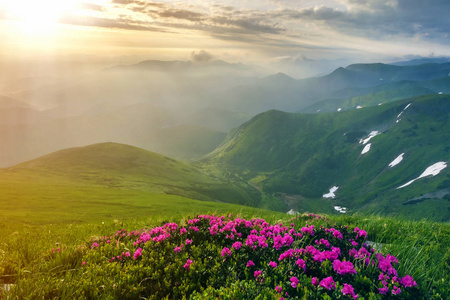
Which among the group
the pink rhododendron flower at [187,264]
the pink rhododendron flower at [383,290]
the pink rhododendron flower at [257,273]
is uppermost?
the pink rhododendron flower at [383,290]

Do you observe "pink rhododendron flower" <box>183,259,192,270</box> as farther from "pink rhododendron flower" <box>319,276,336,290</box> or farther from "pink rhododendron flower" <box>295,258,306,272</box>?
"pink rhododendron flower" <box>319,276,336,290</box>

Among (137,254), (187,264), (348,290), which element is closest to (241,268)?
(187,264)

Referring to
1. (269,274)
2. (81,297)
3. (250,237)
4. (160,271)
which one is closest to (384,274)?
(269,274)

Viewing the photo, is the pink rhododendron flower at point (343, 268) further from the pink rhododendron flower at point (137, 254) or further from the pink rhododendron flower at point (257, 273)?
the pink rhododendron flower at point (137, 254)

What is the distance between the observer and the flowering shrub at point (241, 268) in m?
5.62

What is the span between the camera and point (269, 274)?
20.6 ft

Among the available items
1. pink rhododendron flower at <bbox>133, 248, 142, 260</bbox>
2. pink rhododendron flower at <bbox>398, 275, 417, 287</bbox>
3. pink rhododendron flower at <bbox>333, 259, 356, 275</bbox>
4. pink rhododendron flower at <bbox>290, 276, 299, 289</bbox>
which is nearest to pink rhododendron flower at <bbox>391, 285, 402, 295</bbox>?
pink rhododendron flower at <bbox>398, 275, 417, 287</bbox>

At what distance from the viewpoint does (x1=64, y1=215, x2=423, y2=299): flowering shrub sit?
5617 mm

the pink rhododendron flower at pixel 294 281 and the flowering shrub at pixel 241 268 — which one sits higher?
the pink rhododendron flower at pixel 294 281

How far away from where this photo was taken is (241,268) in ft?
22.4

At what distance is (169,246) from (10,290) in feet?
11.3

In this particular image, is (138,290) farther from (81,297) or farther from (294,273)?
(294,273)

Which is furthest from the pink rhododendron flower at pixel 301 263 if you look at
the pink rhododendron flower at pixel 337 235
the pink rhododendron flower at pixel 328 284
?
the pink rhododendron flower at pixel 337 235

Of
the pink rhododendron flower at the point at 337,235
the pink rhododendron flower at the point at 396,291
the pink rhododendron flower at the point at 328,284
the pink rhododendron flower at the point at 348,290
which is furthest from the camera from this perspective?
the pink rhododendron flower at the point at 337,235
